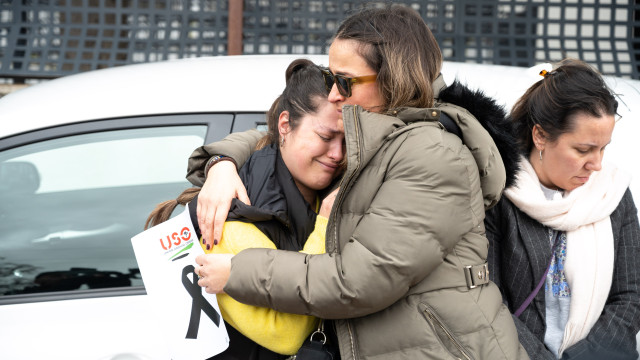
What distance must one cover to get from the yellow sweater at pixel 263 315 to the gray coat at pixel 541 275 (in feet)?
2.16

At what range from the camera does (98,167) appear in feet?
8.16

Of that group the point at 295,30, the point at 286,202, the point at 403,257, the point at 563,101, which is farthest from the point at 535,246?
the point at 295,30

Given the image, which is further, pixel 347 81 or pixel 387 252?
pixel 347 81

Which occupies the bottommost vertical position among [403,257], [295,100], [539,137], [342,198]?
[403,257]

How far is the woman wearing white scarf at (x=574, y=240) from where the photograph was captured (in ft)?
6.58

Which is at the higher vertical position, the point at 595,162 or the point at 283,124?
the point at 283,124

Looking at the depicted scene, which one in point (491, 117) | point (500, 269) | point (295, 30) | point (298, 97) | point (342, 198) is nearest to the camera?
point (342, 198)

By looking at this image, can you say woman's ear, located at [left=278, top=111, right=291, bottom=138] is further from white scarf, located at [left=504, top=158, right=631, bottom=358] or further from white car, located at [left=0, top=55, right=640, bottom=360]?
white scarf, located at [left=504, top=158, right=631, bottom=358]

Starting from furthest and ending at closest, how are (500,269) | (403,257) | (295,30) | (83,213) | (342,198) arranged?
(295,30) → (83,213) → (500,269) → (342,198) → (403,257)

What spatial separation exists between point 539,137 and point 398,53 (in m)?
0.72

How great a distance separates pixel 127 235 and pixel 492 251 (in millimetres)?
1354

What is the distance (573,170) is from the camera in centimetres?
205

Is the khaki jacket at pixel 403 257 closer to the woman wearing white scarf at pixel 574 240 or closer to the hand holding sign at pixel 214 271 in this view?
the hand holding sign at pixel 214 271

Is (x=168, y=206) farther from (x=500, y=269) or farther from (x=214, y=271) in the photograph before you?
(x=500, y=269)
